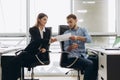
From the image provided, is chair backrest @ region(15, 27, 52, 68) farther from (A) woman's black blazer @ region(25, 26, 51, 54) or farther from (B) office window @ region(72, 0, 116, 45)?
(B) office window @ region(72, 0, 116, 45)

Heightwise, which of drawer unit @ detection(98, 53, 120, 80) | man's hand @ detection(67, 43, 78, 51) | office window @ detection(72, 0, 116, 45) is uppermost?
office window @ detection(72, 0, 116, 45)

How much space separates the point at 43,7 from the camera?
5488 millimetres

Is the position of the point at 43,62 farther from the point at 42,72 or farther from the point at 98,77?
the point at 42,72

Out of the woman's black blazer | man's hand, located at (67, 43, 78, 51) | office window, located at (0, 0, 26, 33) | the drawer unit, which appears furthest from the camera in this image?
office window, located at (0, 0, 26, 33)

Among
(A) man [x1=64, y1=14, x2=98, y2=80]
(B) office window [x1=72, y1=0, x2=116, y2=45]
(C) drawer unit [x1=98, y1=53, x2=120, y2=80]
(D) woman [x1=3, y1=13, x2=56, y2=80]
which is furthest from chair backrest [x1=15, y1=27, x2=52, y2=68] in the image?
(B) office window [x1=72, y1=0, x2=116, y2=45]

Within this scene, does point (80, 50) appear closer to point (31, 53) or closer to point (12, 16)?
point (31, 53)

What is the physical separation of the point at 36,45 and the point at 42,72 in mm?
2069

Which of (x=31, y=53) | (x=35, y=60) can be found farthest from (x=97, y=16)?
(x=31, y=53)

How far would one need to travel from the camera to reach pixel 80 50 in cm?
371

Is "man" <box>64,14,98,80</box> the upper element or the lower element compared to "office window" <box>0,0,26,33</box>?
lower

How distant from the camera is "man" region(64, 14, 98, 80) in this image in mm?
3451

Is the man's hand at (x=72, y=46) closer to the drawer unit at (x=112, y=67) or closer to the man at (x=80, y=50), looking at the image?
the man at (x=80, y=50)

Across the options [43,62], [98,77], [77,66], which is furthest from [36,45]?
[98,77]

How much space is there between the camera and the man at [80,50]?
3451 mm
